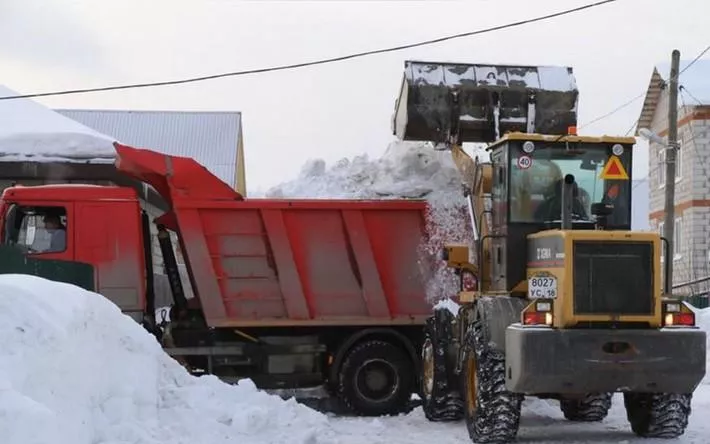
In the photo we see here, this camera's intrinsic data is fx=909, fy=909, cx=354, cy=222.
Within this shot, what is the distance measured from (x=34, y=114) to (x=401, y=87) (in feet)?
41.0

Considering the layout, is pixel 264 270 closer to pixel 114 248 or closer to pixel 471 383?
pixel 114 248

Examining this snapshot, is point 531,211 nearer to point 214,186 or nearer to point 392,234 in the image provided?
point 392,234

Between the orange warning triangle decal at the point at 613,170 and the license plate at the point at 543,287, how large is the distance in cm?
127

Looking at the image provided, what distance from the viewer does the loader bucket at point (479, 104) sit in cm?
1112

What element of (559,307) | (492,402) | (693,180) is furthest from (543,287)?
(693,180)

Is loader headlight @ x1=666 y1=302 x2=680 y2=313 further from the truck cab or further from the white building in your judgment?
the white building

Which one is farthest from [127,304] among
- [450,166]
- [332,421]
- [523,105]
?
[523,105]

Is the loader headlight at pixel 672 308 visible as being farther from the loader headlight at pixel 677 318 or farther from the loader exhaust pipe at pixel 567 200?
the loader exhaust pipe at pixel 567 200

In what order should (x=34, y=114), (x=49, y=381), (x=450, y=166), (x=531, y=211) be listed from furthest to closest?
(x=34, y=114), (x=450, y=166), (x=531, y=211), (x=49, y=381)

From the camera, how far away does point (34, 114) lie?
2112 cm

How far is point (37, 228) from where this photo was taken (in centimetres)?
1037

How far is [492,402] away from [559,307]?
104 centimetres

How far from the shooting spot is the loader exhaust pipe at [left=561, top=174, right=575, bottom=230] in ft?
26.9

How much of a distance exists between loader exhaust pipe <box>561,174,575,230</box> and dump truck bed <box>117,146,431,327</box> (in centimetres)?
236
